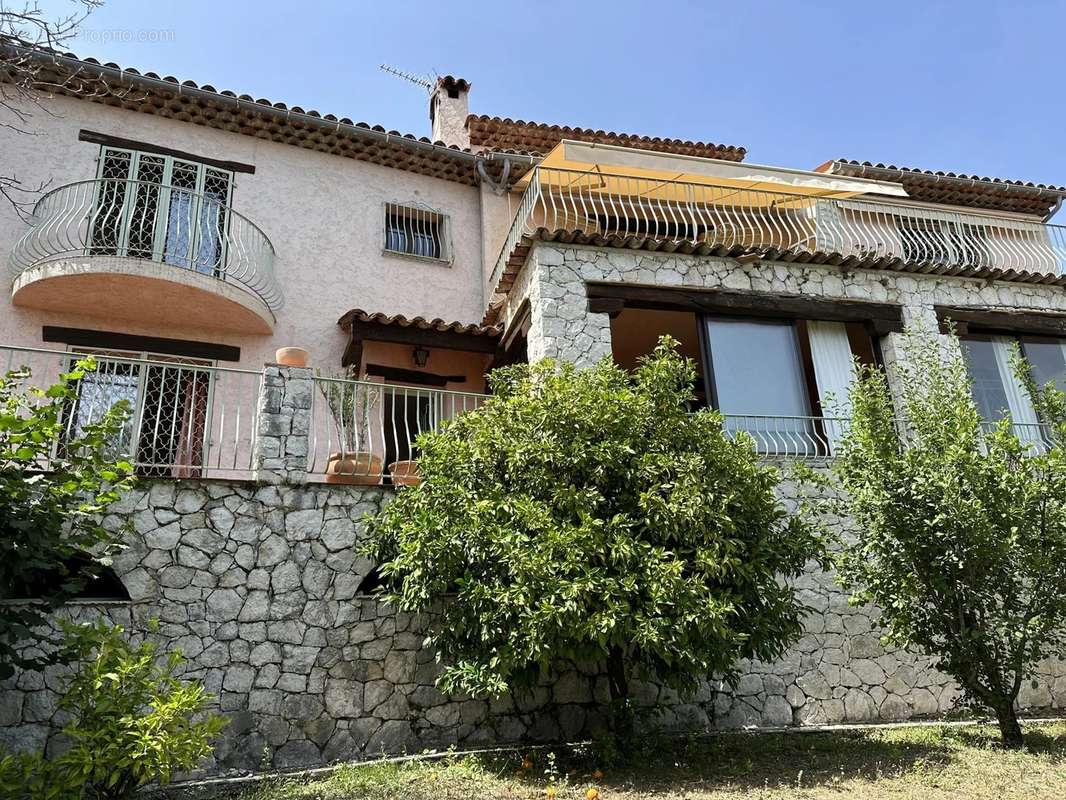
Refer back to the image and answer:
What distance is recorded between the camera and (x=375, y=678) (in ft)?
21.8

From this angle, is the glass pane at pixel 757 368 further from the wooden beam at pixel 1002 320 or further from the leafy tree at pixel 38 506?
the leafy tree at pixel 38 506

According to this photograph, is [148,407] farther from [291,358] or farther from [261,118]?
[261,118]

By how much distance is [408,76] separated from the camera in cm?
1552

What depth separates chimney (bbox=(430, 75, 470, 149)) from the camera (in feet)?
45.1

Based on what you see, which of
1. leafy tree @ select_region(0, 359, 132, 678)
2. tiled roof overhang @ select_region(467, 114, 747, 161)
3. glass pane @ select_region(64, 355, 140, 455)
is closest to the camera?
leafy tree @ select_region(0, 359, 132, 678)

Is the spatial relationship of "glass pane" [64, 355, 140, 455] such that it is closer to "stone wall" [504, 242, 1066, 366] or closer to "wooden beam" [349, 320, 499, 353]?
"wooden beam" [349, 320, 499, 353]

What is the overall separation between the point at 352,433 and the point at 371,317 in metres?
2.67

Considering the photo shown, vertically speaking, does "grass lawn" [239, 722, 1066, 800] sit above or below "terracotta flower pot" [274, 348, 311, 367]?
below

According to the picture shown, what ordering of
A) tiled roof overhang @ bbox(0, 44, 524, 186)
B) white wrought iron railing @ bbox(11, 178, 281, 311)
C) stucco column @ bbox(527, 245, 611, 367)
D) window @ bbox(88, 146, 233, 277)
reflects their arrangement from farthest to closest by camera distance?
tiled roof overhang @ bbox(0, 44, 524, 186)
window @ bbox(88, 146, 233, 277)
white wrought iron railing @ bbox(11, 178, 281, 311)
stucco column @ bbox(527, 245, 611, 367)

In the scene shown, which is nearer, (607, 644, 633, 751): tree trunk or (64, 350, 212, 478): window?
(607, 644, 633, 751): tree trunk

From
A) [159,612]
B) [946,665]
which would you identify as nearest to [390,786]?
[159,612]

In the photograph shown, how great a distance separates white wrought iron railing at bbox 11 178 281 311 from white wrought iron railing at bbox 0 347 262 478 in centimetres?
139

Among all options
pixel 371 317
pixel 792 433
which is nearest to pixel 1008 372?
pixel 792 433

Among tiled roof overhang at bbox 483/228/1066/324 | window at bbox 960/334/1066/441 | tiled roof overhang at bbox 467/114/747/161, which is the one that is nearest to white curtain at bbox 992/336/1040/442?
window at bbox 960/334/1066/441
